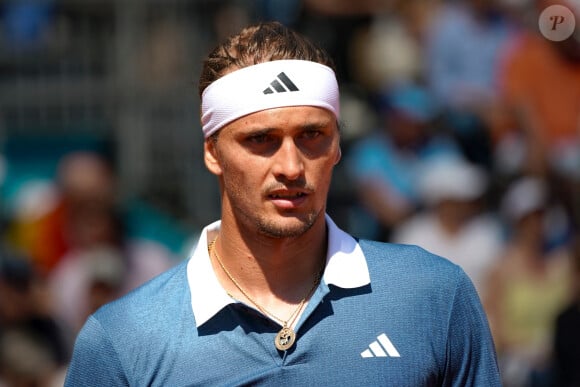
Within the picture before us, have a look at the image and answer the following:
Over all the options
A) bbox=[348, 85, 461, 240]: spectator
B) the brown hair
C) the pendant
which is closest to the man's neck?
the pendant

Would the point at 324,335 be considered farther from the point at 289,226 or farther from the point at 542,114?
the point at 542,114

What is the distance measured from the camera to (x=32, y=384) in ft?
23.8

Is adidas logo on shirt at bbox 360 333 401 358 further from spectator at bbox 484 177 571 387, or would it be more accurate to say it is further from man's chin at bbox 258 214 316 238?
spectator at bbox 484 177 571 387

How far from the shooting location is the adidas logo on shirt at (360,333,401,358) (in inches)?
136

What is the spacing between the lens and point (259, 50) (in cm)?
365

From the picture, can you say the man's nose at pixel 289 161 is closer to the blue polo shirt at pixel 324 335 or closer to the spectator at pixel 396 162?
the blue polo shirt at pixel 324 335

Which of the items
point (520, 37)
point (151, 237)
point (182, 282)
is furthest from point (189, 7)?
point (182, 282)

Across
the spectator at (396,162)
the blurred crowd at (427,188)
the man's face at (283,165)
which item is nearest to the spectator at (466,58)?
the blurred crowd at (427,188)

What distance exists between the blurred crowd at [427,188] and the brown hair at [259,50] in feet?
12.5

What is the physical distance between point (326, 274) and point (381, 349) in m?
0.29

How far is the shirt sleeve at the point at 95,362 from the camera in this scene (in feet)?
11.5

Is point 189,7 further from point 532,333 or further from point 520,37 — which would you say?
point 532,333

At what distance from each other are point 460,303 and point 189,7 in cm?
662

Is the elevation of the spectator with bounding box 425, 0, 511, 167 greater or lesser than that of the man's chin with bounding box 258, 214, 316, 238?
greater
